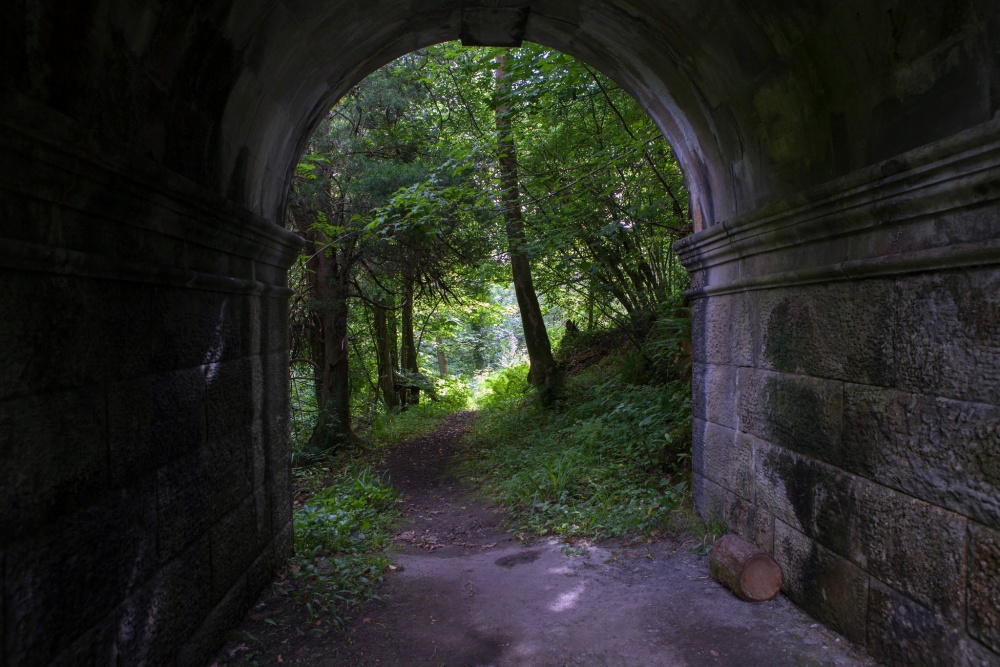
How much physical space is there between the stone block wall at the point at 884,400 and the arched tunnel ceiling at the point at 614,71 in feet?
0.85

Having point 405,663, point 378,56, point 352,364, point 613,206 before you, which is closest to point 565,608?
point 405,663

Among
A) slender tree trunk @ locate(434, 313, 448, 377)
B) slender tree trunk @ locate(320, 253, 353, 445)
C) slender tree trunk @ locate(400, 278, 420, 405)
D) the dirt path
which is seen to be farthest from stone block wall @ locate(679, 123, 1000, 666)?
slender tree trunk @ locate(434, 313, 448, 377)

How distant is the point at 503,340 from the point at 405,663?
918 inches

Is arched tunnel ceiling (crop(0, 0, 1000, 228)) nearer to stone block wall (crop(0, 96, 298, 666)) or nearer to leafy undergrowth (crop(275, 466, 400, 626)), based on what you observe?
stone block wall (crop(0, 96, 298, 666))

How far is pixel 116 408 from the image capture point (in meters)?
2.19

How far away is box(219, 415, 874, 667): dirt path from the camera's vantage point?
2.86 metres

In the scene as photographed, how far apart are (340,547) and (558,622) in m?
2.06

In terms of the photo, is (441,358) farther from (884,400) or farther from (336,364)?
(884,400)

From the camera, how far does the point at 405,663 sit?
290 centimetres

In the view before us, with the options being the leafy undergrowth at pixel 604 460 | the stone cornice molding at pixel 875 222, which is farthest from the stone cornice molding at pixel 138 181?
the leafy undergrowth at pixel 604 460

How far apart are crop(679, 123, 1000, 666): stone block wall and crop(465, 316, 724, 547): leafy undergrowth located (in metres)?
1.15

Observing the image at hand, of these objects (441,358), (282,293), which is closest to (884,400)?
(282,293)

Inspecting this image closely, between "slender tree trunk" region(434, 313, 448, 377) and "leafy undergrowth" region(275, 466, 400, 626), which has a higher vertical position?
"slender tree trunk" region(434, 313, 448, 377)

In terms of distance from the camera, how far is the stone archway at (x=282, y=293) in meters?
1.86
